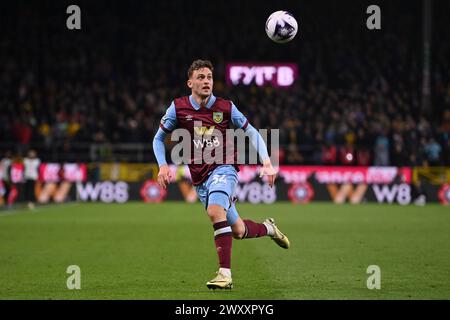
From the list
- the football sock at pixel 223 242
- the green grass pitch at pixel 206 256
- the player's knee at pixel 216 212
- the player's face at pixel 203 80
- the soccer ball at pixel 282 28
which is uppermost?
the soccer ball at pixel 282 28

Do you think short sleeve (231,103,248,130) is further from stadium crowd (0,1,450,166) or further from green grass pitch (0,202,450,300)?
stadium crowd (0,1,450,166)

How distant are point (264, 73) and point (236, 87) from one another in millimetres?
1285

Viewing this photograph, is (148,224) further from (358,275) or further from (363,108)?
(363,108)

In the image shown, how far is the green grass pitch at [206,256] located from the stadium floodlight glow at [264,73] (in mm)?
10868

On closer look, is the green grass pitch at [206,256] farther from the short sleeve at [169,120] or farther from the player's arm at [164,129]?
the short sleeve at [169,120]

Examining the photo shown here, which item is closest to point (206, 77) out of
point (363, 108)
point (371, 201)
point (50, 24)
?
point (371, 201)

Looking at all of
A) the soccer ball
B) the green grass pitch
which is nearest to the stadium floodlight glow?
the green grass pitch

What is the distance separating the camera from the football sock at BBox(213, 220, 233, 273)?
8.71 meters

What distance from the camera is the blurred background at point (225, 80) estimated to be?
2864 cm

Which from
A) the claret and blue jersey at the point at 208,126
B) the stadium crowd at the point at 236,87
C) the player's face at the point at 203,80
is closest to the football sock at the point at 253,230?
the claret and blue jersey at the point at 208,126

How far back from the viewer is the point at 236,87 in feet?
107

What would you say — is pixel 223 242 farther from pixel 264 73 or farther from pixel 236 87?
pixel 236 87
